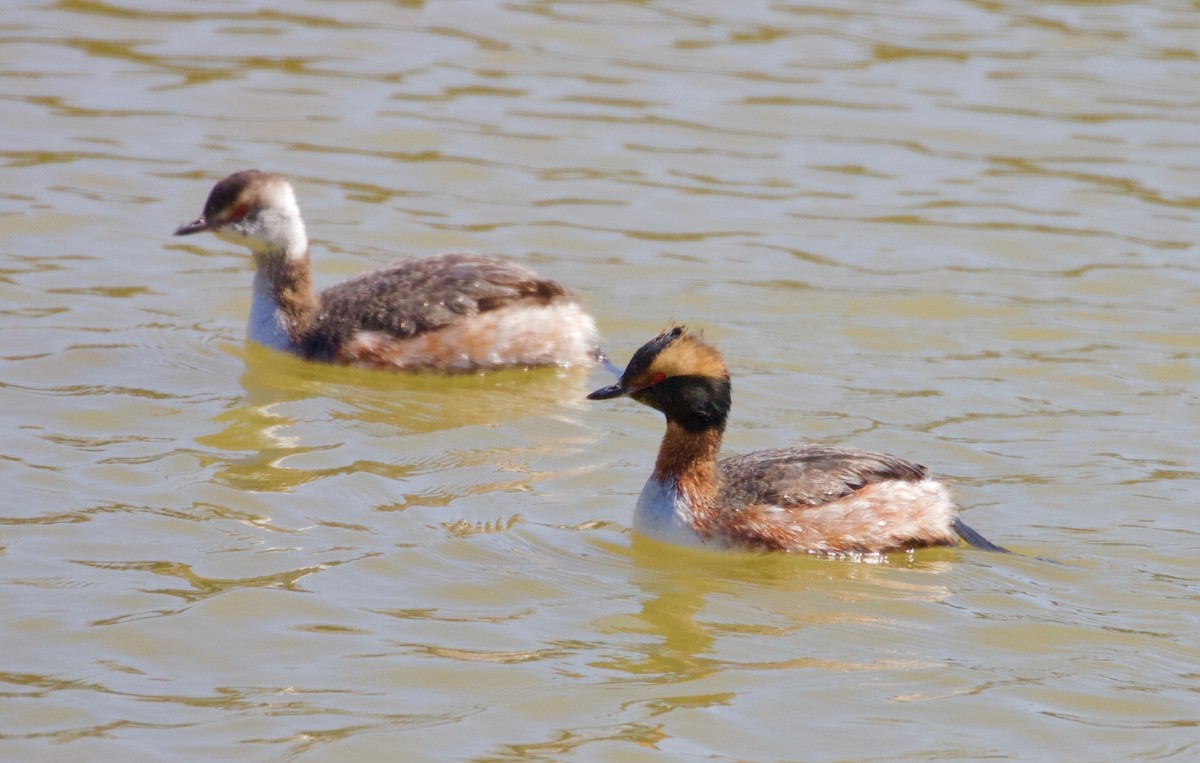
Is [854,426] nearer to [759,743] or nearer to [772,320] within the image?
[772,320]

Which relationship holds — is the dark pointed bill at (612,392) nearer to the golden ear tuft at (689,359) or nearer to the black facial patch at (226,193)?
the golden ear tuft at (689,359)

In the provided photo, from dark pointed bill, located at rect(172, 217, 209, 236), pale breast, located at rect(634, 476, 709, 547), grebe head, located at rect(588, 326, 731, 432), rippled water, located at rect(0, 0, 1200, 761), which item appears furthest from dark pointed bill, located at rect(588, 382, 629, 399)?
dark pointed bill, located at rect(172, 217, 209, 236)

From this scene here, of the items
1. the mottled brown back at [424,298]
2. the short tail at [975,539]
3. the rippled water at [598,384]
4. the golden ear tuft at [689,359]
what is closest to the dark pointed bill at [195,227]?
the rippled water at [598,384]

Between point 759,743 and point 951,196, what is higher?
point 951,196

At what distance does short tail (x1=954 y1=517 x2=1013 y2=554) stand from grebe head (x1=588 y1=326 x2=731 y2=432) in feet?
3.75

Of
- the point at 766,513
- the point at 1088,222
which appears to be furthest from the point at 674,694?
the point at 1088,222

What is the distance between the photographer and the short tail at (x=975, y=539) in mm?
7773

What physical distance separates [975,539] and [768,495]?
Answer: 906 millimetres

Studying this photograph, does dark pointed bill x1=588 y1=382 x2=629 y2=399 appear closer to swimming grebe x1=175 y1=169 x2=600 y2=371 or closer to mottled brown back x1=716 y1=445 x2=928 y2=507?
mottled brown back x1=716 y1=445 x2=928 y2=507

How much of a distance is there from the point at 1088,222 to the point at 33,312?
7175 millimetres

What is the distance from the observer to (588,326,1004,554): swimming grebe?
7.88 meters

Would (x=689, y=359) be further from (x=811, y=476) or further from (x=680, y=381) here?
(x=811, y=476)

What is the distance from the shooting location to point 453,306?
10328 mm

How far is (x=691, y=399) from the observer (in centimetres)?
805
